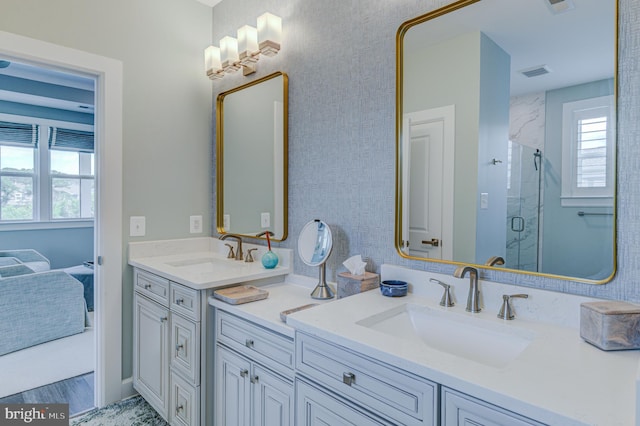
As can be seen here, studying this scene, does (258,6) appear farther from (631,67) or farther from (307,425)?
(307,425)

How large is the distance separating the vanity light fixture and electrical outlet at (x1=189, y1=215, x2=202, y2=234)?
95 centimetres

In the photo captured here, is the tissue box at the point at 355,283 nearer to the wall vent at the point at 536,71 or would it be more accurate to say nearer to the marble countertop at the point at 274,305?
the marble countertop at the point at 274,305

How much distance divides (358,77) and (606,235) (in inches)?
45.2

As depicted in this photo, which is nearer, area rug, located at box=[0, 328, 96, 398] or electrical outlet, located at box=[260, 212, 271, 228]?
electrical outlet, located at box=[260, 212, 271, 228]

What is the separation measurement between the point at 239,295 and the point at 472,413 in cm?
108

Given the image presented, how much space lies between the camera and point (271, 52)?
209cm

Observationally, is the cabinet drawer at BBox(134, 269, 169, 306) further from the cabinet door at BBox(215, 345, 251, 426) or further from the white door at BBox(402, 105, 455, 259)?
the white door at BBox(402, 105, 455, 259)

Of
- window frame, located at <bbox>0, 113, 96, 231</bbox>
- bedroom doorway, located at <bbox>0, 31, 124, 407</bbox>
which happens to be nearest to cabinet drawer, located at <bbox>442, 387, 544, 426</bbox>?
bedroom doorway, located at <bbox>0, 31, 124, 407</bbox>

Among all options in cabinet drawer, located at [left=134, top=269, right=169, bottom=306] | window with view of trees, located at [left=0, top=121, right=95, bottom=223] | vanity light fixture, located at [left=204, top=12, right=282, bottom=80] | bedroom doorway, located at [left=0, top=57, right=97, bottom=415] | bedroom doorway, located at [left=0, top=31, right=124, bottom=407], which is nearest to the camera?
cabinet drawer, located at [left=134, top=269, right=169, bottom=306]

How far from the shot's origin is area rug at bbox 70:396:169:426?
6.66 feet

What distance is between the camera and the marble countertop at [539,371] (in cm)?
70

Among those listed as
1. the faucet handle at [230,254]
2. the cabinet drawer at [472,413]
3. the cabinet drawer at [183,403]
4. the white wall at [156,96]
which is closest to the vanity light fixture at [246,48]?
the white wall at [156,96]

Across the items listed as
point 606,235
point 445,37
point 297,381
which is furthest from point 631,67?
point 297,381

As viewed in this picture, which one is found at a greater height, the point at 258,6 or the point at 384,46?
the point at 258,6
